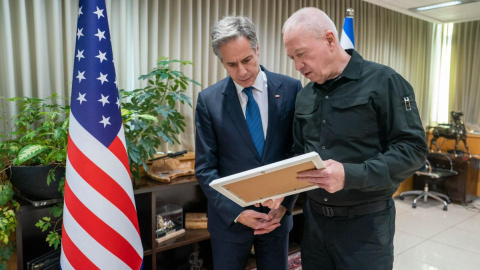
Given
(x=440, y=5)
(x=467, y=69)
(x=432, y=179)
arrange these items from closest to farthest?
(x=440, y=5) < (x=432, y=179) < (x=467, y=69)

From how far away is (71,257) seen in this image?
162 centimetres

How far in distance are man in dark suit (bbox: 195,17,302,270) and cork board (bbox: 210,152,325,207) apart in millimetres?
279

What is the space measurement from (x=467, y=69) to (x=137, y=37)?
514 centimetres

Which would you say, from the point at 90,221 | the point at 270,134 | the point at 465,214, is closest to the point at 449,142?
the point at 465,214

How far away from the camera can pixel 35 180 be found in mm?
1765

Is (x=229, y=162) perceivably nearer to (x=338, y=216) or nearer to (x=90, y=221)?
(x=338, y=216)

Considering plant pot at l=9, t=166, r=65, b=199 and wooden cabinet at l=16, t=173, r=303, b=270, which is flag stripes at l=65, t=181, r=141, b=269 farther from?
wooden cabinet at l=16, t=173, r=303, b=270

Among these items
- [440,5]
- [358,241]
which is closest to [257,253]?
[358,241]

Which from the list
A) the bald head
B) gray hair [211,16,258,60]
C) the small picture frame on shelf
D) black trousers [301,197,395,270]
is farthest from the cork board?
the small picture frame on shelf

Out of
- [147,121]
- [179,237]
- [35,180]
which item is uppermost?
[147,121]

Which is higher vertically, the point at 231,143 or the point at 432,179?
the point at 231,143

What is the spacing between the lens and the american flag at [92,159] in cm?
161

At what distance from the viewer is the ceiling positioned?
166 inches

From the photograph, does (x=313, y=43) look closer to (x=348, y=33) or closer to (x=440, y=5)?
(x=348, y=33)
